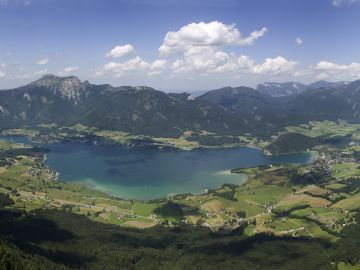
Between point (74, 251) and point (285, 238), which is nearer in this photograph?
point (74, 251)

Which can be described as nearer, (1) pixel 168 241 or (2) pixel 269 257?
(2) pixel 269 257

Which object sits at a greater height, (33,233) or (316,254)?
(33,233)

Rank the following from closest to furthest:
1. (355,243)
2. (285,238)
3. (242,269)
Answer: (242,269), (355,243), (285,238)

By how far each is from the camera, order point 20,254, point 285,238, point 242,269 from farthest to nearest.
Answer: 1. point 285,238
2. point 242,269
3. point 20,254

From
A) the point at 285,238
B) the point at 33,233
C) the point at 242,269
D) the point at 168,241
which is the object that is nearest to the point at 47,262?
the point at 33,233

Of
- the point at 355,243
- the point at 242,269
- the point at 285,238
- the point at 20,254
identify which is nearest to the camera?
the point at 20,254

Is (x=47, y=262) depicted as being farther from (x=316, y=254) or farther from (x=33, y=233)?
(x=316, y=254)

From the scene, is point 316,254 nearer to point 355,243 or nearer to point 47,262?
point 355,243

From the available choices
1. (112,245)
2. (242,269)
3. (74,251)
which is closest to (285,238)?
(242,269)

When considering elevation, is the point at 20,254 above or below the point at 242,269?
above
